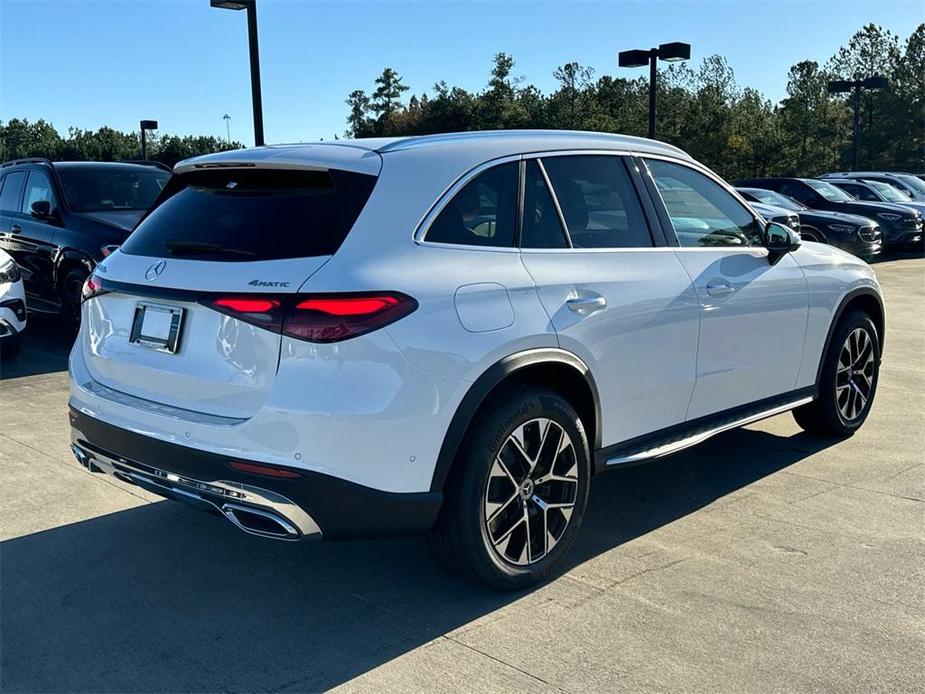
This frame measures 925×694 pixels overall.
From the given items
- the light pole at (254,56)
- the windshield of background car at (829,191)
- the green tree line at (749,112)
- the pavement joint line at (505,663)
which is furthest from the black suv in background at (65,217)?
the green tree line at (749,112)

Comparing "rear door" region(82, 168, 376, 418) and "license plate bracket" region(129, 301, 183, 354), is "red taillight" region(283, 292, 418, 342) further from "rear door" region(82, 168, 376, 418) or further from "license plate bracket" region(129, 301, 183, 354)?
"license plate bracket" region(129, 301, 183, 354)

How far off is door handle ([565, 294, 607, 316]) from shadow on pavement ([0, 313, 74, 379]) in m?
5.76

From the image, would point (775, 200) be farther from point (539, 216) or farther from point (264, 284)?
point (264, 284)

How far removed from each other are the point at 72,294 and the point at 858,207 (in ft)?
51.2

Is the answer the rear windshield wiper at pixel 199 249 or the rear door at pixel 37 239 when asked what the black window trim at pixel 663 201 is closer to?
the rear windshield wiper at pixel 199 249

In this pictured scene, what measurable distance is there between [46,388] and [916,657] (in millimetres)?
6329

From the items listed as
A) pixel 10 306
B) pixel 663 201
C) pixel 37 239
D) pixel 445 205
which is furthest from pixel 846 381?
pixel 37 239

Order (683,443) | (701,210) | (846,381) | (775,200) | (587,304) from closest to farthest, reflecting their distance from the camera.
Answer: (587,304), (683,443), (701,210), (846,381), (775,200)

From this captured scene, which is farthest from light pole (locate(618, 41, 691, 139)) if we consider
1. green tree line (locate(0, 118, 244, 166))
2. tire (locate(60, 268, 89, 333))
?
green tree line (locate(0, 118, 244, 166))

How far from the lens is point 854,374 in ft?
19.3

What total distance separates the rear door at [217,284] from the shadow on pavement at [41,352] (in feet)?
15.5

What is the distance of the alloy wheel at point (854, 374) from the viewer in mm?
5729

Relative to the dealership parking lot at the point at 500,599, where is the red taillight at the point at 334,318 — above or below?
above

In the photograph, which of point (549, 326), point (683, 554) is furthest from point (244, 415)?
point (683, 554)
